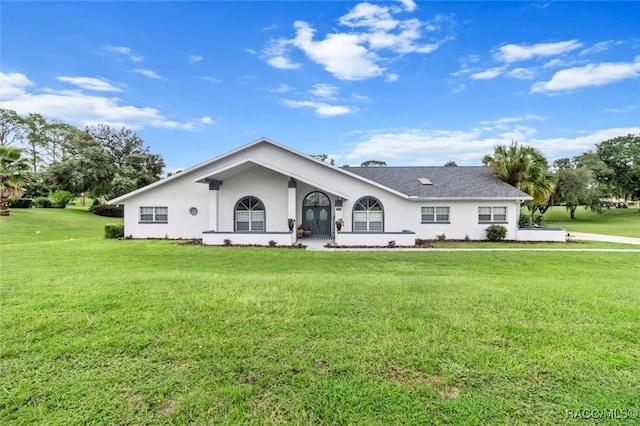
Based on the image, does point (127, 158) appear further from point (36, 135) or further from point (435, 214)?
point (435, 214)

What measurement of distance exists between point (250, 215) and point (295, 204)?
280 centimetres

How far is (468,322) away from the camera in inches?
191

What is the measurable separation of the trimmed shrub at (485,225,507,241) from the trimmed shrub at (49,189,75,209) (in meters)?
42.6

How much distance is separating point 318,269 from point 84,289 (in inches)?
225

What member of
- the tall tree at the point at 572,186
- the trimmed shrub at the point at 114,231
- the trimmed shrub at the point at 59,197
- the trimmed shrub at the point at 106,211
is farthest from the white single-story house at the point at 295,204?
the trimmed shrub at the point at 59,197

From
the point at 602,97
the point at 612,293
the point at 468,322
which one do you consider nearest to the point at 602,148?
the point at 602,97

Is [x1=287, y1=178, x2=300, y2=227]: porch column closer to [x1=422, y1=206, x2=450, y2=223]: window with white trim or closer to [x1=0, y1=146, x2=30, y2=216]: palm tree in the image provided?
[x1=422, y1=206, x2=450, y2=223]: window with white trim

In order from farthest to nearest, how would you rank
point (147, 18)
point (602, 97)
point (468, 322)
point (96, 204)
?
point (96, 204), point (602, 97), point (147, 18), point (468, 322)

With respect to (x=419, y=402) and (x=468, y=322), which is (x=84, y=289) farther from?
(x=468, y=322)

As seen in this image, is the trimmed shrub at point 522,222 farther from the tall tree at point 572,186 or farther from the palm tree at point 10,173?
the palm tree at point 10,173

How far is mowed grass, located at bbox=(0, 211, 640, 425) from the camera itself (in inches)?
118

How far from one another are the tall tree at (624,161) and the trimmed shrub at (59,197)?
68.5 m

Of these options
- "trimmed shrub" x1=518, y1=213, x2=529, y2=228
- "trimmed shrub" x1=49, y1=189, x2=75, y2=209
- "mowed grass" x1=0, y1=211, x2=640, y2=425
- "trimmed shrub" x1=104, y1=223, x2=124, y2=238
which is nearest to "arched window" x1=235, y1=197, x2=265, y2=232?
"trimmed shrub" x1=104, y1=223, x2=124, y2=238

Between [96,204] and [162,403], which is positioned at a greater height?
[96,204]
